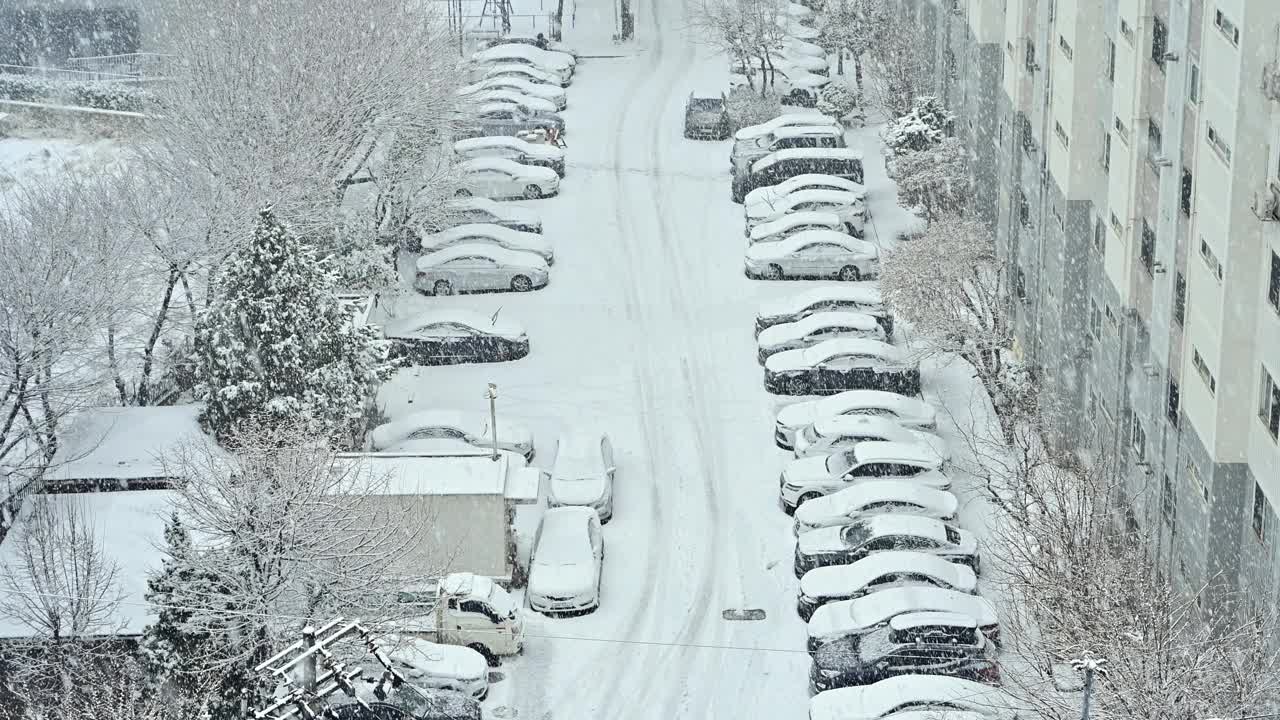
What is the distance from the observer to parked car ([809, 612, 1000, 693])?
29.0 metres

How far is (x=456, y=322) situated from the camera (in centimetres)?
4147

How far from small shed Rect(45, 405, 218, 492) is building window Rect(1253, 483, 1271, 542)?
1867 centimetres

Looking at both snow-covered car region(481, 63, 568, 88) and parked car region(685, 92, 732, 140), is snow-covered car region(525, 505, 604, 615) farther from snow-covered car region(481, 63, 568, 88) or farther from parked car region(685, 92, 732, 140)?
snow-covered car region(481, 63, 568, 88)

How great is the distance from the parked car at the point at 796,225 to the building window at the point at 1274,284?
854 inches

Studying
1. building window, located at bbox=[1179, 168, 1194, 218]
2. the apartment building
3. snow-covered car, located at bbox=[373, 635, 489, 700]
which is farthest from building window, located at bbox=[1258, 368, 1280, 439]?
snow-covered car, located at bbox=[373, 635, 489, 700]

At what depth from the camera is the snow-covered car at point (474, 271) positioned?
149ft

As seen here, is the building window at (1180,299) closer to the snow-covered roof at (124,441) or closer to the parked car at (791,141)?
the snow-covered roof at (124,441)

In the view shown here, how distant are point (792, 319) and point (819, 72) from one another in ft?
78.2

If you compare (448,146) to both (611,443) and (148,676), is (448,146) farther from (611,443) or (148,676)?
(148,676)

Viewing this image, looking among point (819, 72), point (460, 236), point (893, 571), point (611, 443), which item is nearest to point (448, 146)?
point (460, 236)

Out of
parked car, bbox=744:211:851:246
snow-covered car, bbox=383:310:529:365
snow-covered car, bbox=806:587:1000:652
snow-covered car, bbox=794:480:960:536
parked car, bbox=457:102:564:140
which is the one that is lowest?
snow-covered car, bbox=806:587:1000:652

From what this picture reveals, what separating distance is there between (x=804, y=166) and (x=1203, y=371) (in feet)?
80.5

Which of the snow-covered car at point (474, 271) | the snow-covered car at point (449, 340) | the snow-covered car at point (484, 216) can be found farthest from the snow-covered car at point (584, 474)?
the snow-covered car at point (484, 216)

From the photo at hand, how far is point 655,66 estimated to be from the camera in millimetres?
66062
